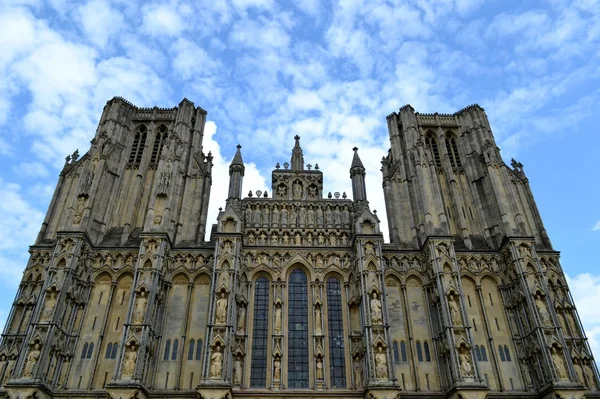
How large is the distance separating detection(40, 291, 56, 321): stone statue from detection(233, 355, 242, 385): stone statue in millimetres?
10312

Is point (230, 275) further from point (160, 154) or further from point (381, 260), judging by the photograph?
point (160, 154)

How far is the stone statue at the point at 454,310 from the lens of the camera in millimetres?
25922

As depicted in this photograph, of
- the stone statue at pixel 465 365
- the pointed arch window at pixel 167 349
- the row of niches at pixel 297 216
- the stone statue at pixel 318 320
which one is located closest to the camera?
the stone statue at pixel 465 365

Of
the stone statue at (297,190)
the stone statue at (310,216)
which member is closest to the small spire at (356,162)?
the stone statue at (297,190)

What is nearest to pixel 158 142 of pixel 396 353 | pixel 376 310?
pixel 376 310

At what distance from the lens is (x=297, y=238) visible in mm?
30562

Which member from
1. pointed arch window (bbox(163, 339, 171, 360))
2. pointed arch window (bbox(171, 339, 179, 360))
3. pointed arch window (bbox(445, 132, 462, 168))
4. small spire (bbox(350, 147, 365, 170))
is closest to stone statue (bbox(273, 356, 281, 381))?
pointed arch window (bbox(171, 339, 179, 360))

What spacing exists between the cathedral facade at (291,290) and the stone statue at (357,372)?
131 millimetres

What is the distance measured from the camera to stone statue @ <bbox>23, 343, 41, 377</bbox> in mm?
23427

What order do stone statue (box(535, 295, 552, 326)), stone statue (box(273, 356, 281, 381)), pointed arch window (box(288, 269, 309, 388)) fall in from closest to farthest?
→ stone statue (box(273, 356, 281, 381)) < pointed arch window (box(288, 269, 309, 388)) < stone statue (box(535, 295, 552, 326))

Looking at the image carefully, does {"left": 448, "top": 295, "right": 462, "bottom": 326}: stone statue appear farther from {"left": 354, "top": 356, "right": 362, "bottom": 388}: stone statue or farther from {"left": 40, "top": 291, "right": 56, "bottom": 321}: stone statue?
{"left": 40, "top": 291, "right": 56, "bottom": 321}: stone statue

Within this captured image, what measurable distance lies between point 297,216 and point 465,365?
13648mm

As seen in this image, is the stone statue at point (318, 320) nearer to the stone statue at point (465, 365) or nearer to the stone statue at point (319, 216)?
the stone statue at point (319, 216)

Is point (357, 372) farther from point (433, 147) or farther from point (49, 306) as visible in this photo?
point (433, 147)
